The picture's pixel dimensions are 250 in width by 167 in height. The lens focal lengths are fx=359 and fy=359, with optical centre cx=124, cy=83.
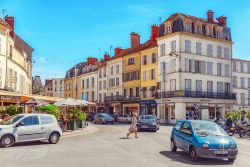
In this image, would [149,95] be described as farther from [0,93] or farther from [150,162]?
[150,162]

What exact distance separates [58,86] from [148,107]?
5196 centimetres

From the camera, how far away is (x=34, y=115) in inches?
687

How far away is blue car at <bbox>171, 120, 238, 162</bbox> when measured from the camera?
39.4ft

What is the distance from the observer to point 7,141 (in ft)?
53.6

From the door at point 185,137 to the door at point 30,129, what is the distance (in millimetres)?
7221

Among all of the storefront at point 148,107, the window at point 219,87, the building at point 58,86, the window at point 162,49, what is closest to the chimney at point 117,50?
the storefront at point 148,107

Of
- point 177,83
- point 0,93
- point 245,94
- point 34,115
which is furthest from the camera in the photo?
point 245,94

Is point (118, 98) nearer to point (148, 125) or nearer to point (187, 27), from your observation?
point (187, 27)

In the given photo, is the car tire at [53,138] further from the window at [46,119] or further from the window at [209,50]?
the window at [209,50]

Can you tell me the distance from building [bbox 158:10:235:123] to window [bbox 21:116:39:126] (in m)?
32.4

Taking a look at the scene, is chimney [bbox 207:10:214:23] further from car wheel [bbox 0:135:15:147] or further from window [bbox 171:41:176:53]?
car wheel [bbox 0:135:15:147]

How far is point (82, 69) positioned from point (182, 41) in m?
35.1

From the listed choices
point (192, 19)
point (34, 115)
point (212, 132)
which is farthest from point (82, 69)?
point (212, 132)

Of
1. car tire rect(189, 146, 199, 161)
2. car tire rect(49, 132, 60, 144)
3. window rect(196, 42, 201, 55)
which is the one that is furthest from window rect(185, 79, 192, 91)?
car tire rect(189, 146, 199, 161)
